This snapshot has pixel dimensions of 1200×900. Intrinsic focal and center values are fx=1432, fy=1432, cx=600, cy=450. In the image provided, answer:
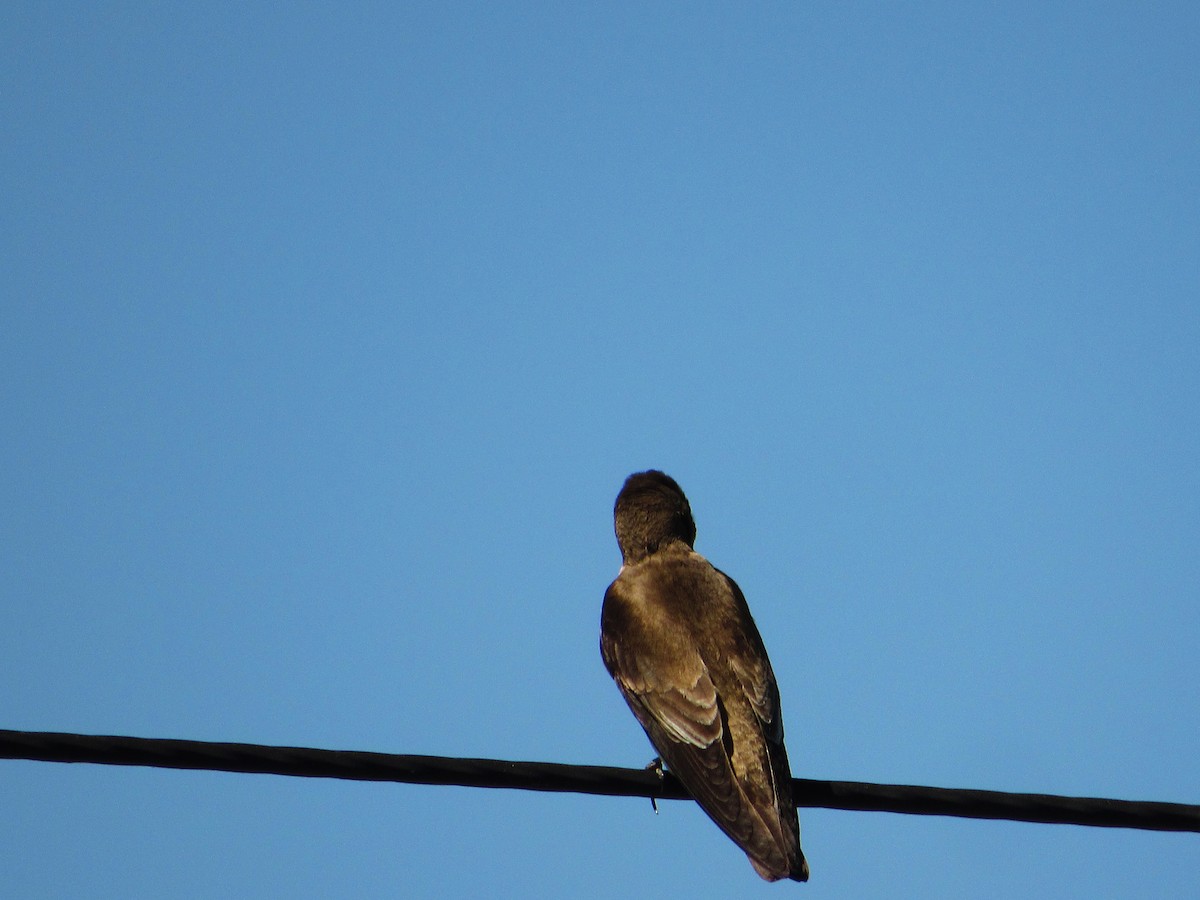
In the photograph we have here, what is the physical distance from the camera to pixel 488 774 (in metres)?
4.82

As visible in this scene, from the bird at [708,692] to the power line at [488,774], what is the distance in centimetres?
182

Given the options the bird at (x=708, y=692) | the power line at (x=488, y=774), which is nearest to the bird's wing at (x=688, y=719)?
the bird at (x=708, y=692)

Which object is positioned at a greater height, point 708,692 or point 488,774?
point 708,692

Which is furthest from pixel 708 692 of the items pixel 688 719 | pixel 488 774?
pixel 488 774

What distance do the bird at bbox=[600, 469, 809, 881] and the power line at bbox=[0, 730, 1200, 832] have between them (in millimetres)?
1825

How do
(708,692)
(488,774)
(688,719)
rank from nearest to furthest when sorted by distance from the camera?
(488,774) < (688,719) < (708,692)

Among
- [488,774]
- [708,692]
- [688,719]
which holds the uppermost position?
[708,692]

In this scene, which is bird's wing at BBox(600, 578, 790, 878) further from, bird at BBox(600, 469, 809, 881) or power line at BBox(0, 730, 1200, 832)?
power line at BBox(0, 730, 1200, 832)

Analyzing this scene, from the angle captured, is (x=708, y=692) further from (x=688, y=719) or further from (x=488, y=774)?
(x=488, y=774)

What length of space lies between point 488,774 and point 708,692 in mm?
2961

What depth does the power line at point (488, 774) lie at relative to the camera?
448cm

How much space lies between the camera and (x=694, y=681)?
7.71 m

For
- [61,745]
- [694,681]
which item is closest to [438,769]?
[61,745]

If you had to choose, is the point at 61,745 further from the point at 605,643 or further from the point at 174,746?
the point at 605,643
